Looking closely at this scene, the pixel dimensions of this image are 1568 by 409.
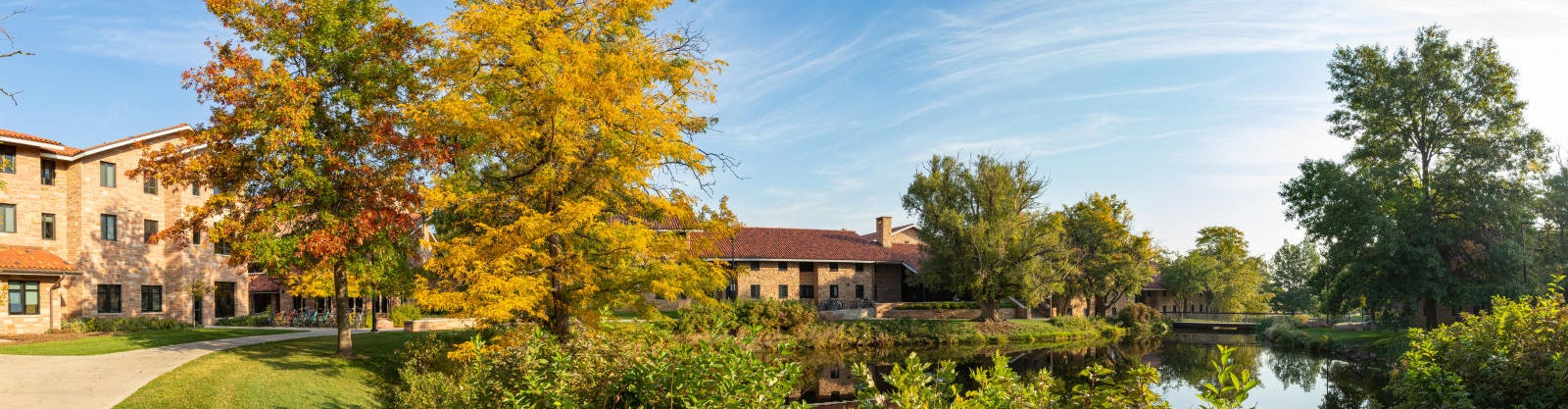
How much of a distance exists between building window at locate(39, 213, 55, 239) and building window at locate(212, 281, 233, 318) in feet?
22.7

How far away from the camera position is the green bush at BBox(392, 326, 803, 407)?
5.36 m

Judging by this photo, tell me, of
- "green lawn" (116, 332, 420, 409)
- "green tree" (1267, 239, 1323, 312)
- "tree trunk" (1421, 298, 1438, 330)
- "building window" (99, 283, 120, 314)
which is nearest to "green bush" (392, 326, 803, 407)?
"green lawn" (116, 332, 420, 409)

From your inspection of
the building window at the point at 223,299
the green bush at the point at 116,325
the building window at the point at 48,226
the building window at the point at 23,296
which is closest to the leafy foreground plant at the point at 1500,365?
the green bush at the point at 116,325

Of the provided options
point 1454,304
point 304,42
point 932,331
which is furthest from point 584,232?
point 1454,304

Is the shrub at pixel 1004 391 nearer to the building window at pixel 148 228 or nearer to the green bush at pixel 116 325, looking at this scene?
the green bush at pixel 116 325

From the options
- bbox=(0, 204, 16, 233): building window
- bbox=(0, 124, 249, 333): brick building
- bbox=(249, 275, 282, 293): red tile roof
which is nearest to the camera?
bbox=(0, 124, 249, 333): brick building

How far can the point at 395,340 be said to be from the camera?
23.8 meters

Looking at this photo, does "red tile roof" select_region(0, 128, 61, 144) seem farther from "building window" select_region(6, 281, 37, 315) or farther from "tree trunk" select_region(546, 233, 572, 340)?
"tree trunk" select_region(546, 233, 572, 340)

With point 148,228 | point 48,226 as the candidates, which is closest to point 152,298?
point 148,228

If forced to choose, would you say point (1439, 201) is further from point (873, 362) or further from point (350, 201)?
point (350, 201)

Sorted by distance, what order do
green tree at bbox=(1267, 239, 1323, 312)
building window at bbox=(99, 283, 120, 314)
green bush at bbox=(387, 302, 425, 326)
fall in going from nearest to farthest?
building window at bbox=(99, 283, 120, 314) < green bush at bbox=(387, 302, 425, 326) < green tree at bbox=(1267, 239, 1323, 312)

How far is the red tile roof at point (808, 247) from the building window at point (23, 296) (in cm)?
2859

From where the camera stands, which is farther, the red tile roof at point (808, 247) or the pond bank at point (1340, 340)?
the red tile roof at point (808, 247)

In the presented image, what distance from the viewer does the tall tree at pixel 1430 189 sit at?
29.5m
